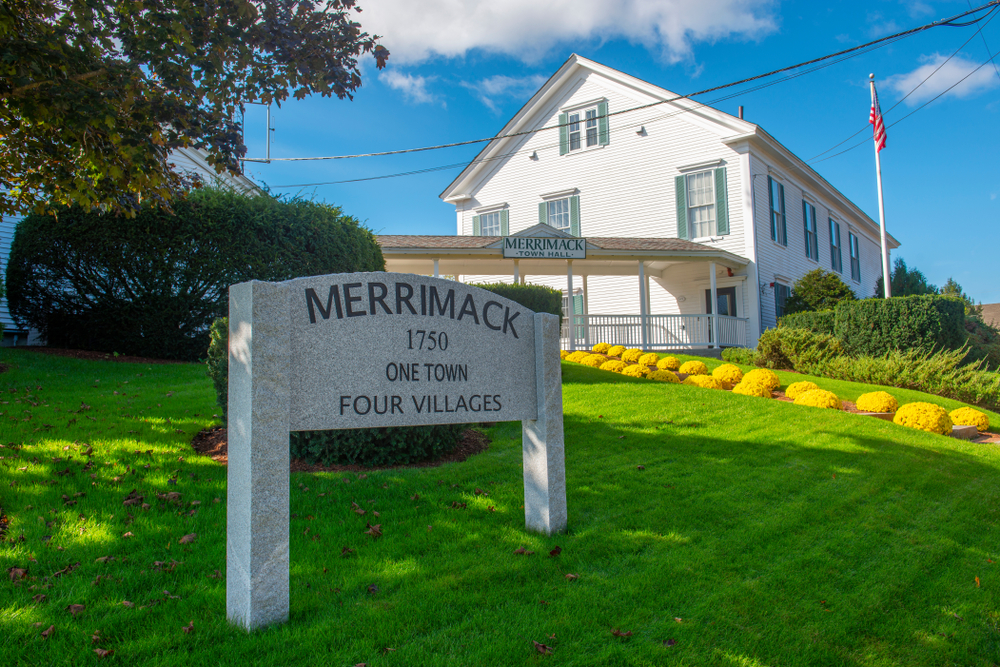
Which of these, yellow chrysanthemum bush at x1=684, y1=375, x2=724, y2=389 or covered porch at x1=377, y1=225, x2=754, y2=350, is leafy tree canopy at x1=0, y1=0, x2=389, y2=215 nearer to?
yellow chrysanthemum bush at x1=684, y1=375, x2=724, y2=389

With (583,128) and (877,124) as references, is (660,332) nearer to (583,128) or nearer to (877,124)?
(583,128)

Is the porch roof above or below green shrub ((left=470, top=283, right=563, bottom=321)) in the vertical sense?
above

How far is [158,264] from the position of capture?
11.0 m

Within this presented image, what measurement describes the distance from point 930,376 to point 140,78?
1450cm

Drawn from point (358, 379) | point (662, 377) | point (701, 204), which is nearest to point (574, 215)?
point (701, 204)

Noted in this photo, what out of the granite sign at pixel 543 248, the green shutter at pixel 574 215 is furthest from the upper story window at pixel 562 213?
the granite sign at pixel 543 248

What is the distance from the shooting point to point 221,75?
22.9 ft

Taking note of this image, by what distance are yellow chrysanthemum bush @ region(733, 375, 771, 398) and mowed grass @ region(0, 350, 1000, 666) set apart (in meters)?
3.15

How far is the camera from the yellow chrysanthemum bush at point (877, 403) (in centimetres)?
912

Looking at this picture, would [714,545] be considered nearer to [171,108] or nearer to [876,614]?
[876,614]

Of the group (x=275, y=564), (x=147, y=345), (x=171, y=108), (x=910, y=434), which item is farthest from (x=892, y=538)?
(x=147, y=345)

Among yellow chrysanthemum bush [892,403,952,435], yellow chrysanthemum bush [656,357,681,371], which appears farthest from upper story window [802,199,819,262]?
yellow chrysanthemum bush [892,403,952,435]

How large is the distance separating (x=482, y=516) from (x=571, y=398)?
447 cm

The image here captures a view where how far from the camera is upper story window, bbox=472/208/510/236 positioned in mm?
23125
